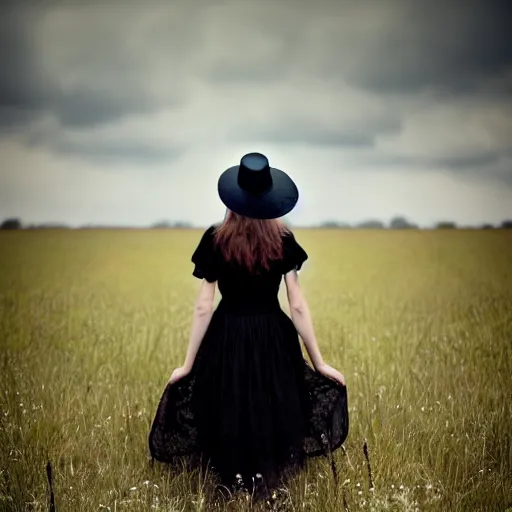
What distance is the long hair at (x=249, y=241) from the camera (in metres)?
A: 2.15

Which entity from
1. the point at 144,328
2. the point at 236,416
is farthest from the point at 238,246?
the point at 144,328

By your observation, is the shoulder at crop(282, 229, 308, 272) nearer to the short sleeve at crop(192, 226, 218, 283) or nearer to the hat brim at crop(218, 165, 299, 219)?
the hat brim at crop(218, 165, 299, 219)

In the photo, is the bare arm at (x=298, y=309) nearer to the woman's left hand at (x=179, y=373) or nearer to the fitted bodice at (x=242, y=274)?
the fitted bodice at (x=242, y=274)

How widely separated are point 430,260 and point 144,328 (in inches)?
139

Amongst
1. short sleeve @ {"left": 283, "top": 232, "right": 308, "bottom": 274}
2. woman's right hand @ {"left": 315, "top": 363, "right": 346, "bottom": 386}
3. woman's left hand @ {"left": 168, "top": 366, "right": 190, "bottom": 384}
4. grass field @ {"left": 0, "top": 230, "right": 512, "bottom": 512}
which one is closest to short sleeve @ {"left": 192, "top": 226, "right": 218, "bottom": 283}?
short sleeve @ {"left": 283, "top": 232, "right": 308, "bottom": 274}

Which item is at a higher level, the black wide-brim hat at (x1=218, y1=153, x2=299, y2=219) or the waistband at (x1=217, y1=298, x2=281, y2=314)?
the black wide-brim hat at (x1=218, y1=153, x2=299, y2=219)

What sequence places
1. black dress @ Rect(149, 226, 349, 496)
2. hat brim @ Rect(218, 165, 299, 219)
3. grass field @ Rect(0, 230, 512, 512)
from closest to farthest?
1. hat brim @ Rect(218, 165, 299, 219)
2. black dress @ Rect(149, 226, 349, 496)
3. grass field @ Rect(0, 230, 512, 512)

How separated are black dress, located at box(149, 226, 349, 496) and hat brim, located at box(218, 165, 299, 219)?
13cm

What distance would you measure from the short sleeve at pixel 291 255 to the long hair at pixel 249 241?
0.03 metres

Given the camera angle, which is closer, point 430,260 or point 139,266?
point 430,260

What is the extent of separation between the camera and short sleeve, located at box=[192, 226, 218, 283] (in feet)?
7.15

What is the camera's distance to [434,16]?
3.77 m

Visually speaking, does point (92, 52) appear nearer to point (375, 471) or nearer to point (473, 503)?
point (375, 471)

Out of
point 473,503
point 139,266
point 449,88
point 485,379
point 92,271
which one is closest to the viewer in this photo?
point 473,503
